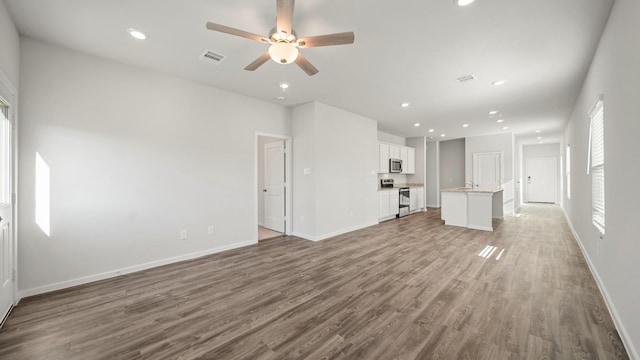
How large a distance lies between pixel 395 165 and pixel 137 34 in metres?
6.97

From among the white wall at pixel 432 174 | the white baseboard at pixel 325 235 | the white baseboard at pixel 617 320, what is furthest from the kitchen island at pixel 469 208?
the white wall at pixel 432 174

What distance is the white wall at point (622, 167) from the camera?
1.68 metres

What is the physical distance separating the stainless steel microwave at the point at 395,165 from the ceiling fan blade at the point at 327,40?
589 cm

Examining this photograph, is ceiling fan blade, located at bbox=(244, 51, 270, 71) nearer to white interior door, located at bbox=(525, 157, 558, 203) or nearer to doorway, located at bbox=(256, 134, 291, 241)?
doorway, located at bbox=(256, 134, 291, 241)

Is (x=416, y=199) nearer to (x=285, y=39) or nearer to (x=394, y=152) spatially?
(x=394, y=152)

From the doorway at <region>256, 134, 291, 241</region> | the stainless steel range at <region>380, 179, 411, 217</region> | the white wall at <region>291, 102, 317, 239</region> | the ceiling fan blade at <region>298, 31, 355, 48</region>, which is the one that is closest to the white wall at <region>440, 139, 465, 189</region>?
the stainless steel range at <region>380, 179, 411, 217</region>

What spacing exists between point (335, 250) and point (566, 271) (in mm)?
3176

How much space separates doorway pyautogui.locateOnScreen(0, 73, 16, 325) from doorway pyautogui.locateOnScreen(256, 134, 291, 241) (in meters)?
3.12

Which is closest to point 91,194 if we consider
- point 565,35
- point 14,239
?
point 14,239

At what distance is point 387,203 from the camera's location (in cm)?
711

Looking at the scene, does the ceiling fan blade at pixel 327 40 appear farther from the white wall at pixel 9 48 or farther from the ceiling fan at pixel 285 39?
the white wall at pixel 9 48

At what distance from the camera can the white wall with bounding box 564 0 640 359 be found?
66.0 inches

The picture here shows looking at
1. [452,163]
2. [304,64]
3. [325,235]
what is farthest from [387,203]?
[304,64]

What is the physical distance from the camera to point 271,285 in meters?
2.89
